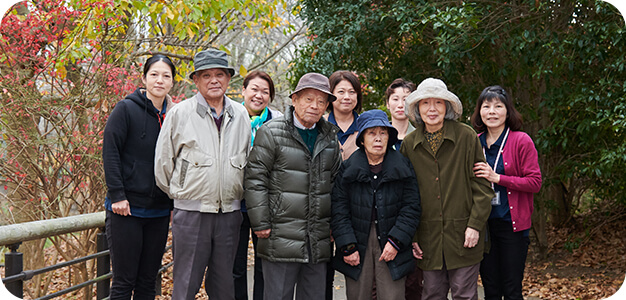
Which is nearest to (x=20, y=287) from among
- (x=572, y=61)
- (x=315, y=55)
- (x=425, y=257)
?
(x=425, y=257)

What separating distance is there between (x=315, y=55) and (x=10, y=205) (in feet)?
14.7

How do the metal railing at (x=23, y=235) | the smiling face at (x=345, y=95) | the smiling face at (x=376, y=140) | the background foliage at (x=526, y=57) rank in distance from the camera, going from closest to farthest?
the metal railing at (x=23, y=235)
the smiling face at (x=376, y=140)
the smiling face at (x=345, y=95)
the background foliage at (x=526, y=57)

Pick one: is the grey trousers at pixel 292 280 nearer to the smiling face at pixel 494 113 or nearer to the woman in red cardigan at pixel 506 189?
the woman in red cardigan at pixel 506 189

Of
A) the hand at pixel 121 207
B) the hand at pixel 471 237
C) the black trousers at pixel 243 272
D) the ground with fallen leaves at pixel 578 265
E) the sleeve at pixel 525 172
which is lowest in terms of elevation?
the ground with fallen leaves at pixel 578 265

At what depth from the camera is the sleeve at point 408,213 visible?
344 cm

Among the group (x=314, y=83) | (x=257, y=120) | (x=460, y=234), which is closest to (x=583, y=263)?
(x=460, y=234)

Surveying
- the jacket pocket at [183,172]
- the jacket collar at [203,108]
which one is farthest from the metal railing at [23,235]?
the jacket collar at [203,108]

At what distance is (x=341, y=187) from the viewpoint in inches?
141

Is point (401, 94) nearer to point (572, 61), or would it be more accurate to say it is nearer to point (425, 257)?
point (425, 257)

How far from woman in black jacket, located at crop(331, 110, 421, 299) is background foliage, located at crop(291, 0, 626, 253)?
8.16ft

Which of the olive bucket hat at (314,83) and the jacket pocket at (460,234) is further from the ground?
the olive bucket hat at (314,83)

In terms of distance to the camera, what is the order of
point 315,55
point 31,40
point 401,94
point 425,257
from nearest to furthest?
1. point 425,257
2. point 401,94
3. point 31,40
4. point 315,55

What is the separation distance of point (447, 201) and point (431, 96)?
2.53 ft

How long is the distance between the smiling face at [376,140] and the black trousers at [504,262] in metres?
1.05
